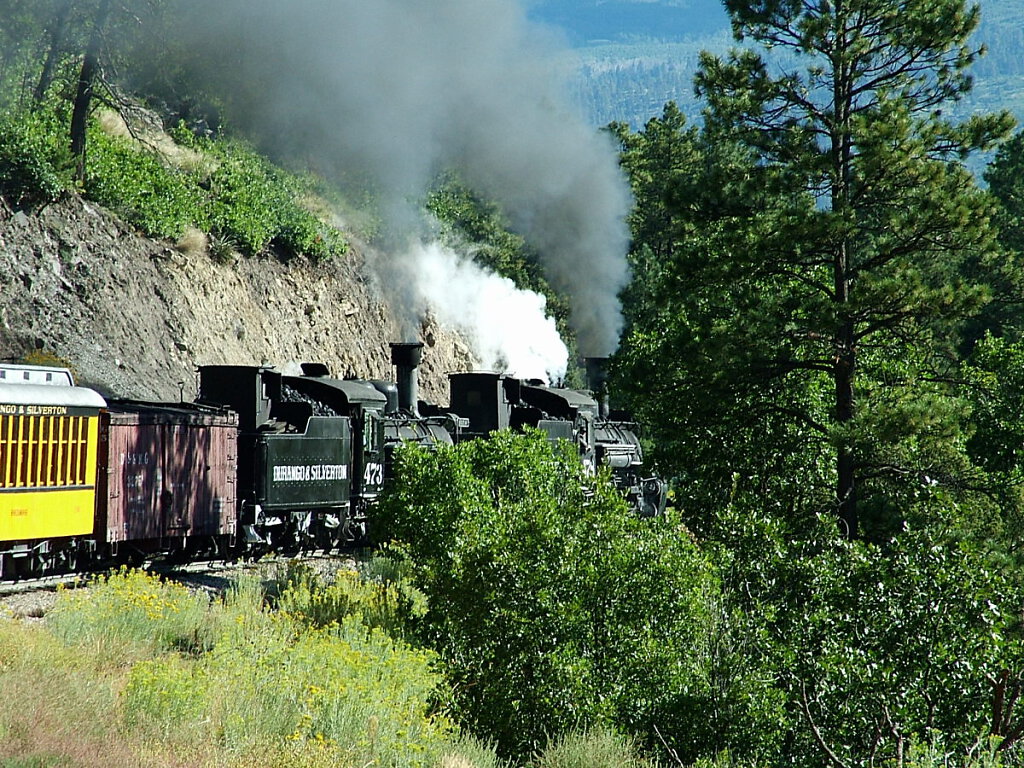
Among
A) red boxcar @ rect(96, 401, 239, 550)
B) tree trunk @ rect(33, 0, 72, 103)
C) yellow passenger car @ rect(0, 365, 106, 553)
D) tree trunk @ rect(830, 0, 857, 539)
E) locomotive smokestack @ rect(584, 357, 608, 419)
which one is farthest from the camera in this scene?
locomotive smokestack @ rect(584, 357, 608, 419)

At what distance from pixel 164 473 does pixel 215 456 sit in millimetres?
1021

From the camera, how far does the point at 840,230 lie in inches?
630

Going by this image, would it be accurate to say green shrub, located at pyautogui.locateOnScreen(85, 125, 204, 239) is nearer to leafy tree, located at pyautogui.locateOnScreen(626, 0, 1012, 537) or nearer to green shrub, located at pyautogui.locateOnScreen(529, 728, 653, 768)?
leafy tree, located at pyautogui.locateOnScreen(626, 0, 1012, 537)

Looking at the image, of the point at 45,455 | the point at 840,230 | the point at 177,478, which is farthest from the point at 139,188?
the point at 840,230

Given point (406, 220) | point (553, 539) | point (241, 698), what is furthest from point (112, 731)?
point (406, 220)

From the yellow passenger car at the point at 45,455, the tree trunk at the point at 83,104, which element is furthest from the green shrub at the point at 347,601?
the tree trunk at the point at 83,104

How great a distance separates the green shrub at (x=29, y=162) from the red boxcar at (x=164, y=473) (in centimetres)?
1055

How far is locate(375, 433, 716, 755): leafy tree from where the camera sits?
34.0 ft

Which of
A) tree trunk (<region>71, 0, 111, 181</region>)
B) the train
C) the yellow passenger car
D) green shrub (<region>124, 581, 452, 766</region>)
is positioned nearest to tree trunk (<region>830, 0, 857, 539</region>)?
the train

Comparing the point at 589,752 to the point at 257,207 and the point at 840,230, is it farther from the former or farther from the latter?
the point at 257,207

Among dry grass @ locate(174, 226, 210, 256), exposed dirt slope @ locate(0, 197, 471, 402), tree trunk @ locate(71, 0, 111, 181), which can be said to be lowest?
exposed dirt slope @ locate(0, 197, 471, 402)

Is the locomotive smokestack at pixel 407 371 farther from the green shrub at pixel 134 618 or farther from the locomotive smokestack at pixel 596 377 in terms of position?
the green shrub at pixel 134 618

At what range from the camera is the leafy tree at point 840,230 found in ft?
52.5

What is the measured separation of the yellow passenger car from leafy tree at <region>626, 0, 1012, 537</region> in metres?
8.58
